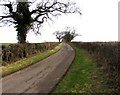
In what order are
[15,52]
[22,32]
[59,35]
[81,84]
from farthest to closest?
[59,35] < [22,32] < [15,52] < [81,84]

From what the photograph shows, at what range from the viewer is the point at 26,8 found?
44781mm

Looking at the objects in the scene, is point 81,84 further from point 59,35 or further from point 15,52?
point 59,35

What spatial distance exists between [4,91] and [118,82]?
578 centimetres

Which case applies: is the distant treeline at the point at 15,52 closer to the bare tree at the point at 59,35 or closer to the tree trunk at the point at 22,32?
the tree trunk at the point at 22,32

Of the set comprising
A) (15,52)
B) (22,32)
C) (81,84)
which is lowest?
(81,84)

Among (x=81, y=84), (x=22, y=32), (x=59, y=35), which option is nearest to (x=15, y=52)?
(x=81, y=84)

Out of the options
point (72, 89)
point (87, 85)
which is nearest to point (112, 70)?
point (87, 85)

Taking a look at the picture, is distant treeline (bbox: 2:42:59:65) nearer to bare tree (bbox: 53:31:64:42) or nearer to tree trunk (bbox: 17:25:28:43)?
tree trunk (bbox: 17:25:28:43)

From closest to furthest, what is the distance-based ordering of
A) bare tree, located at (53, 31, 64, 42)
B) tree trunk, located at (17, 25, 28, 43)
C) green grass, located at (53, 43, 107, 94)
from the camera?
green grass, located at (53, 43, 107, 94), tree trunk, located at (17, 25, 28, 43), bare tree, located at (53, 31, 64, 42)

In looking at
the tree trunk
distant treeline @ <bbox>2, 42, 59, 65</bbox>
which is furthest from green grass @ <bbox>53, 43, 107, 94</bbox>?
the tree trunk

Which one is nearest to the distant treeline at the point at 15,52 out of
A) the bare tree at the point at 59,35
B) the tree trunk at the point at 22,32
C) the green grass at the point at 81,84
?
the tree trunk at the point at 22,32

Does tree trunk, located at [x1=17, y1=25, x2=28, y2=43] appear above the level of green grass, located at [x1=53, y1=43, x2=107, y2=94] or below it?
Result: above

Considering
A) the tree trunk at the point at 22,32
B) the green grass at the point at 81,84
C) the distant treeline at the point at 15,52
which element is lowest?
the green grass at the point at 81,84

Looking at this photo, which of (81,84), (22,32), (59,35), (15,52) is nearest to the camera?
(81,84)
